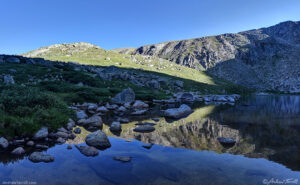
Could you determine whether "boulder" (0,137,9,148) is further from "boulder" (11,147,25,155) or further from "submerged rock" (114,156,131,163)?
"submerged rock" (114,156,131,163)

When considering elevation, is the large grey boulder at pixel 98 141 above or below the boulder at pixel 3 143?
below

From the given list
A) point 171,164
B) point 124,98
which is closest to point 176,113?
point 124,98

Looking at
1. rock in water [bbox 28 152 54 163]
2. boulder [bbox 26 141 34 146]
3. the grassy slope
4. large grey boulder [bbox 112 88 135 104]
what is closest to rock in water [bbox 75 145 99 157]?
rock in water [bbox 28 152 54 163]

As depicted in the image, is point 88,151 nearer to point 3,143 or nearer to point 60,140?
point 60,140

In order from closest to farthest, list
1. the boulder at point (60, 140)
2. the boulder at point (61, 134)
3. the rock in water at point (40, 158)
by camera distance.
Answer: the rock in water at point (40, 158) < the boulder at point (60, 140) < the boulder at point (61, 134)

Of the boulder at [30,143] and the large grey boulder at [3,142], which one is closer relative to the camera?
the large grey boulder at [3,142]

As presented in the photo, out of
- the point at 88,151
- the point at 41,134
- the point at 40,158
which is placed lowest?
the point at 88,151

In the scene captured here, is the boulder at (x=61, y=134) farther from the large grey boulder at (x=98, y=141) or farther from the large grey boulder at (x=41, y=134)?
the large grey boulder at (x=98, y=141)

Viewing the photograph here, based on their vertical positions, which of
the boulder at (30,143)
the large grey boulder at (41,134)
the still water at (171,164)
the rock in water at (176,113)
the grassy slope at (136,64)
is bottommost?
the rock in water at (176,113)

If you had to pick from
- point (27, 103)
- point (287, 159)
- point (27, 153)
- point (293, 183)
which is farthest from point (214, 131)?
point (27, 103)

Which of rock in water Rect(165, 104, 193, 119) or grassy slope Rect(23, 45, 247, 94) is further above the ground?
grassy slope Rect(23, 45, 247, 94)

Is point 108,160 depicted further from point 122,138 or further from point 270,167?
point 270,167

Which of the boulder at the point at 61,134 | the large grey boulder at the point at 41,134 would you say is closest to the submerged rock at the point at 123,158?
the boulder at the point at 61,134

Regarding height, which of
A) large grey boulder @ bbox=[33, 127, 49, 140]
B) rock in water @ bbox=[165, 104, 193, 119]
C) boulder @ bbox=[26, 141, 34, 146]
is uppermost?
large grey boulder @ bbox=[33, 127, 49, 140]
